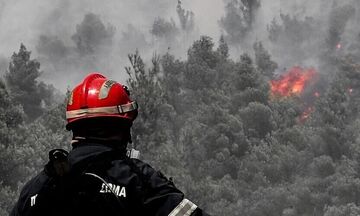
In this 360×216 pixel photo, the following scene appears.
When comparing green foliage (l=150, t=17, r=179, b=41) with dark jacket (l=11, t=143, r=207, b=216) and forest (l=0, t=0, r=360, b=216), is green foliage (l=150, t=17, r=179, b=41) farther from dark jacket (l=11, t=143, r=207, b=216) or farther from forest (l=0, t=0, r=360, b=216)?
dark jacket (l=11, t=143, r=207, b=216)

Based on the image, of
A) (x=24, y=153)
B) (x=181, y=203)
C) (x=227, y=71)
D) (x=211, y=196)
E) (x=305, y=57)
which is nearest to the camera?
(x=181, y=203)

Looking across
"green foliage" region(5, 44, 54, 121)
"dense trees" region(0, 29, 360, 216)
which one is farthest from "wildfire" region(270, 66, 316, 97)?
"green foliage" region(5, 44, 54, 121)

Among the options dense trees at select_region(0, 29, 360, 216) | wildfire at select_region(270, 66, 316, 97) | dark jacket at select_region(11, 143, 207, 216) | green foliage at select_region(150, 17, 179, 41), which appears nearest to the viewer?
dark jacket at select_region(11, 143, 207, 216)

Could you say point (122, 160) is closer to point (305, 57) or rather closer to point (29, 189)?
point (29, 189)

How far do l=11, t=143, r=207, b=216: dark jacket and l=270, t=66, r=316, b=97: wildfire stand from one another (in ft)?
307

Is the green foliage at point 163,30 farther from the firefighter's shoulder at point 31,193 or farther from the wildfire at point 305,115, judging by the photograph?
the firefighter's shoulder at point 31,193

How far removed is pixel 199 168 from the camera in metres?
56.1

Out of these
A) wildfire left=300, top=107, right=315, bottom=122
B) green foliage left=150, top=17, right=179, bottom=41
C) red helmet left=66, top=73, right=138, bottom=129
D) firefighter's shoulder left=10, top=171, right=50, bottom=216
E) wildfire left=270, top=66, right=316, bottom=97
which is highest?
green foliage left=150, top=17, right=179, bottom=41

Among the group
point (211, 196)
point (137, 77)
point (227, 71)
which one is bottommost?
point (211, 196)

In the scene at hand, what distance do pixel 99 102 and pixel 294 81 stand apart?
10528 cm

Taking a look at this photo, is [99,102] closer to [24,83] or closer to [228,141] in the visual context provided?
[228,141]

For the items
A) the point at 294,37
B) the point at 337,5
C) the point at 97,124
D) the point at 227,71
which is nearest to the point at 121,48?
the point at 294,37

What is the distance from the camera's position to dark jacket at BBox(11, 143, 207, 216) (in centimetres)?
274

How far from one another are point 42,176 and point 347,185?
48.5 metres
